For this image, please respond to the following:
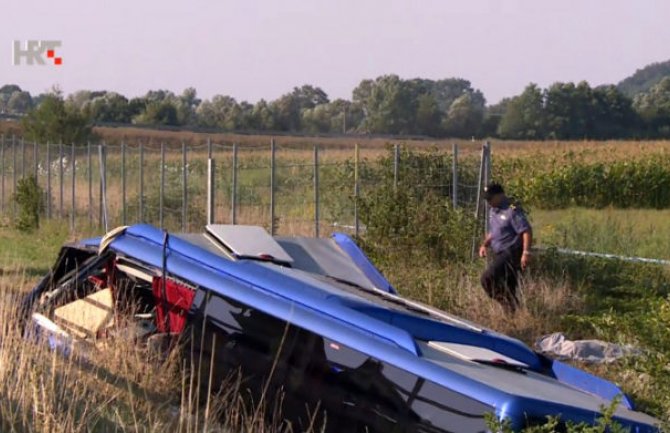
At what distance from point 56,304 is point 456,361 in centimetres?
290

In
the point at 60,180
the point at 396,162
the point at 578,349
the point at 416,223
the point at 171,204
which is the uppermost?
the point at 396,162

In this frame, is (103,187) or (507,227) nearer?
(507,227)

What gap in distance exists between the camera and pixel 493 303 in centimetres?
A: 1084

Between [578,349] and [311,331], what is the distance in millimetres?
4542

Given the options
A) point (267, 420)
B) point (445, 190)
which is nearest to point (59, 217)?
point (445, 190)

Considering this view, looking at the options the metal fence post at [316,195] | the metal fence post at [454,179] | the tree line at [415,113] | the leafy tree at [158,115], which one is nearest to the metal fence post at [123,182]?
the metal fence post at [316,195]

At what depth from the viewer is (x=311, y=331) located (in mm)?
5352

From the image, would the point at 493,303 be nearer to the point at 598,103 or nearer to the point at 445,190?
the point at 445,190

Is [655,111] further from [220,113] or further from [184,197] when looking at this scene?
[184,197]

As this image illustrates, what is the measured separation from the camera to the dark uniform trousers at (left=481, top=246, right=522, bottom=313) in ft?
35.6

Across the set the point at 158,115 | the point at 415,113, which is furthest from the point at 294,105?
the point at 415,113

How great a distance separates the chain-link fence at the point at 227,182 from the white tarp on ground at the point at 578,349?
305cm

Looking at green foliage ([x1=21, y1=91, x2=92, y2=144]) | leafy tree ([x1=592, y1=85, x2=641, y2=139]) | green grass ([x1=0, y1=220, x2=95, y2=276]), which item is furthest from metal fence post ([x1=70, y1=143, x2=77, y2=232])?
leafy tree ([x1=592, y1=85, x2=641, y2=139])

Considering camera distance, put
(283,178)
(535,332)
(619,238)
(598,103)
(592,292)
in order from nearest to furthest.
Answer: (535,332)
(592,292)
(619,238)
(283,178)
(598,103)
